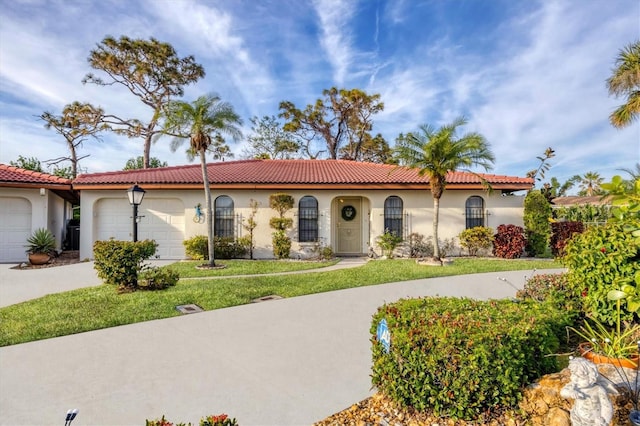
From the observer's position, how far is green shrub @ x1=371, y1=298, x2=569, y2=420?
2561 millimetres

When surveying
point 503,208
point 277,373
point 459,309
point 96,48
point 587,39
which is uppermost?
point 96,48

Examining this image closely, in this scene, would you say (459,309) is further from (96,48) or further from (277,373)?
(96,48)

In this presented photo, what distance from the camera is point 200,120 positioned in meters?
10.8

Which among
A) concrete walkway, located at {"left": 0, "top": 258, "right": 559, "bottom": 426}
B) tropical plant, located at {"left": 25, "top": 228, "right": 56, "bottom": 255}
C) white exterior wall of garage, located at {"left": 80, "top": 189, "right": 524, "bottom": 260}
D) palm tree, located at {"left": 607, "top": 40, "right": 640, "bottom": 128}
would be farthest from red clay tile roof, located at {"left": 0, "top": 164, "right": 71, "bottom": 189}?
palm tree, located at {"left": 607, "top": 40, "right": 640, "bottom": 128}

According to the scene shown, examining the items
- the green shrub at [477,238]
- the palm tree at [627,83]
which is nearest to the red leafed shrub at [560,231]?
the green shrub at [477,238]

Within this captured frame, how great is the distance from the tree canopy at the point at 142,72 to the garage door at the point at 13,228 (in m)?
11.4

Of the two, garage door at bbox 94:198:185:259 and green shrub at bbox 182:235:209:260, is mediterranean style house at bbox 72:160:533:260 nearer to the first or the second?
garage door at bbox 94:198:185:259

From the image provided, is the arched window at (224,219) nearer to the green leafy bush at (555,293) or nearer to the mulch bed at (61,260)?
the mulch bed at (61,260)

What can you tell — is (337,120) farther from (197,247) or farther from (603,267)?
(603,267)

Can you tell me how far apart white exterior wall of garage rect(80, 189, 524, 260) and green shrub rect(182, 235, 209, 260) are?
715 mm

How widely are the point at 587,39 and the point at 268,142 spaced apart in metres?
25.6

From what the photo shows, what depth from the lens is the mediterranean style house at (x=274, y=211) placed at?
44.5 ft

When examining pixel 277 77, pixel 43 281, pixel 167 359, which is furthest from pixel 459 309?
pixel 277 77

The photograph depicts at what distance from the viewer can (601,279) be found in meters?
3.96
